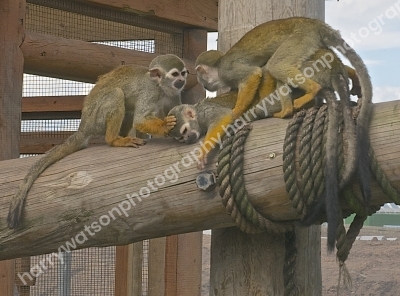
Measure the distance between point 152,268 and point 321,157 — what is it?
3925 mm

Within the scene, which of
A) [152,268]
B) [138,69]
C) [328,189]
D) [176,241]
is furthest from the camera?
[152,268]

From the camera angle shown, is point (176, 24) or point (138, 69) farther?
point (176, 24)

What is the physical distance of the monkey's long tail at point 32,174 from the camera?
2.86m

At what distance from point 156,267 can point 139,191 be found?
3423 millimetres

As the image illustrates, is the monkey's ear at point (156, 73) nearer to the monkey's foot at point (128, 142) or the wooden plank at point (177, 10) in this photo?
the monkey's foot at point (128, 142)

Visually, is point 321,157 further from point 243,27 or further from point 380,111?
point 243,27

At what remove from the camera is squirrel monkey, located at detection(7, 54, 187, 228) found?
133 inches

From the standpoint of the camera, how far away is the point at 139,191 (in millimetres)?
2633

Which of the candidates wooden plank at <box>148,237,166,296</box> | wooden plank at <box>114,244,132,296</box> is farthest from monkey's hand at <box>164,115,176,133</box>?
wooden plank at <box>114,244,132,296</box>

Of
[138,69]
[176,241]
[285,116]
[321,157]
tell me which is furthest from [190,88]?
[321,157]

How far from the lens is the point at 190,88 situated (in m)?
5.77

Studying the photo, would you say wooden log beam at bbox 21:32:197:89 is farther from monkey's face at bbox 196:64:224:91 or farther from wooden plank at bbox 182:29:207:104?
monkey's face at bbox 196:64:224:91

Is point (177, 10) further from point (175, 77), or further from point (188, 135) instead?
point (188, 135)

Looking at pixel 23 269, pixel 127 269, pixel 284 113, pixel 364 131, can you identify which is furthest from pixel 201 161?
pixel 23 269
